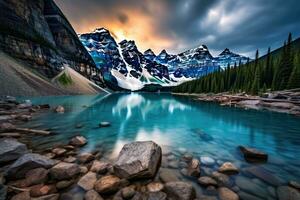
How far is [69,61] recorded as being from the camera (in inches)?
4791

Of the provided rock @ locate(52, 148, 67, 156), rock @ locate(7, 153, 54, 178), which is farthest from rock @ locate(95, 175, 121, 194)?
rock @ locate(52, 148, 67, 156)

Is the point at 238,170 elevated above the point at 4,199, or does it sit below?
below

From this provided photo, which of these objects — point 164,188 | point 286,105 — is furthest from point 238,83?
point 164,188

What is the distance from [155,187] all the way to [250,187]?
3.38 metres

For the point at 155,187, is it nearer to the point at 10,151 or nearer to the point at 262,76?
the point at 10,151

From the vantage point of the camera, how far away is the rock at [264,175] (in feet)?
18.9

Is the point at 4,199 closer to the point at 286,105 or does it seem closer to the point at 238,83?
the point at 286,105

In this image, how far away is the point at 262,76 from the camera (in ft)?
200

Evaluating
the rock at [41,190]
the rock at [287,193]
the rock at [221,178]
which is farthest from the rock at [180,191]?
the rock at [41,190]

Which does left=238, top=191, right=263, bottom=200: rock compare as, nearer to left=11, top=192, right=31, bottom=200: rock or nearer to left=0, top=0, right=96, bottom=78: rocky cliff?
left=11, top=192, right=31, bottom=200: rock

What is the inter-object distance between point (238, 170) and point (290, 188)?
1.64 meters

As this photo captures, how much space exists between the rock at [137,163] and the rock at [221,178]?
2.37 m

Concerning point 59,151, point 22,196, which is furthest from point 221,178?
point 59,151

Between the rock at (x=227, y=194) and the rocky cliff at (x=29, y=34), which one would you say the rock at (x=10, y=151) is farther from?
the rocky cliff at (x=29, y=34)
